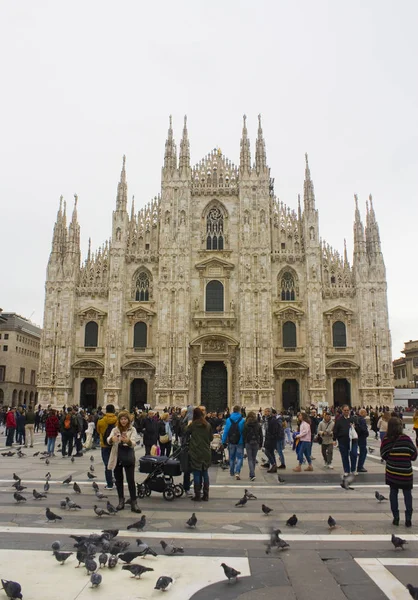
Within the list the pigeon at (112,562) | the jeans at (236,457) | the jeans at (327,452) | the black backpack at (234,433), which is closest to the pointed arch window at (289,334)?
the jeans at (327,452)

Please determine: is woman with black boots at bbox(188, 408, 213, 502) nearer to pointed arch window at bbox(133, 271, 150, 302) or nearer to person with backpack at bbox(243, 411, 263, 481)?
person with backpack at bbox(243, 411, 263, 481)

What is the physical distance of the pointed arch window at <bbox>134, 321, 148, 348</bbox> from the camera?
4122cm

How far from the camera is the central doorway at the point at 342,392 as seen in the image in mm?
40281

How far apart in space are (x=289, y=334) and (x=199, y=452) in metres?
31.9

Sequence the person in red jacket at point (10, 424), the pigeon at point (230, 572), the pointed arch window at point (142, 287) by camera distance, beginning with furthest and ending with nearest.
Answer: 1. the pointed arch window at point (142, 287)
2. the person in red jacket at point (10, 424)
3. the pigeon at point (230, 572)

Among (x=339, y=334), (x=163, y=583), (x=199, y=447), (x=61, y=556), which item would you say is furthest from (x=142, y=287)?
(x=163, y=583)

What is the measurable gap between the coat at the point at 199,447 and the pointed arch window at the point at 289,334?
102ft

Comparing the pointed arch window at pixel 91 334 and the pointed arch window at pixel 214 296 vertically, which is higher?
the pointed arch window at pixel 214 296

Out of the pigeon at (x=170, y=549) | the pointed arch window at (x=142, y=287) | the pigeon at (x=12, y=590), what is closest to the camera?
the pigeon at (x=12, y=590)

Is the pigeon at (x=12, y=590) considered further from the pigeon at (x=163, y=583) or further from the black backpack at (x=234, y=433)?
the black backpack at (x=234, y=433)

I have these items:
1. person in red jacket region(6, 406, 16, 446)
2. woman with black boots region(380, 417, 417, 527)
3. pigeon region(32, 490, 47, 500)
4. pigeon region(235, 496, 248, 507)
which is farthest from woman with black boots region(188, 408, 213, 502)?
person in red jacket region(6, 406, 16, 446)

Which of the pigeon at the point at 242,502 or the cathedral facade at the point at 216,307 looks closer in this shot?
the pigeon at the point at 242,502

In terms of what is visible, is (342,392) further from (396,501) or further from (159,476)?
(396,501)

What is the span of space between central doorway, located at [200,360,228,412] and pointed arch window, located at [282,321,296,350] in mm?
5189
